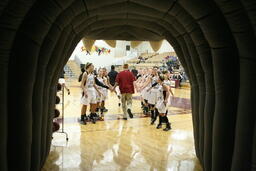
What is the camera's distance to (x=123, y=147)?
200 inches

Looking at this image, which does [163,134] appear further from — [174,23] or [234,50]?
[234,50]

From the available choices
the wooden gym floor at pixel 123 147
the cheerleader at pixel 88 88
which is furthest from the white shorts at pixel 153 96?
the cheerleader at pixel 88 88

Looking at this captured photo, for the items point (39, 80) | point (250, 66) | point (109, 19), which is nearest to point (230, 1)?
point (250, 66)

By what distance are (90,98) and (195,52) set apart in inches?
154

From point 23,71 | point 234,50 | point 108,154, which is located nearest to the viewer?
point 23,71

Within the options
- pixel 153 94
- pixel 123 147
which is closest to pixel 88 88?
pixel 153 94

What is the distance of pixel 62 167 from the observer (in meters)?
4.00

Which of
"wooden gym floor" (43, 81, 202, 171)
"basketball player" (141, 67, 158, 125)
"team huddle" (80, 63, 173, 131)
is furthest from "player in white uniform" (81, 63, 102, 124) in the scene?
"basketball player" (141, 67, 158, 125)

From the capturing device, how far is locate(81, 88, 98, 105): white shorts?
6641mm

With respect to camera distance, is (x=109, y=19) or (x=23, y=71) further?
(x=109, y=19)

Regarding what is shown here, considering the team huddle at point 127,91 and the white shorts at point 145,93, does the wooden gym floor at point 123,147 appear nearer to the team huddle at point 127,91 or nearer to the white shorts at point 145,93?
the team huddle at point 127,91

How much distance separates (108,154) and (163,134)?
1912 mm

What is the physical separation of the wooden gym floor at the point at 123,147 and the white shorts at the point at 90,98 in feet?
2.11

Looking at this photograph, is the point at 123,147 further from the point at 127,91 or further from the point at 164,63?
the point at 164,63
